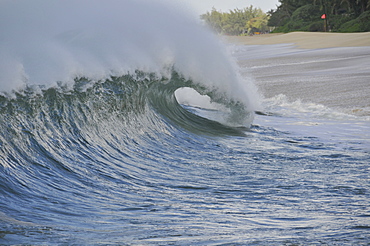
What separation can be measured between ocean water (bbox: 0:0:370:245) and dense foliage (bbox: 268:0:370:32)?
109 feet

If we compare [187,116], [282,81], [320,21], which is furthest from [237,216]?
[320,21]

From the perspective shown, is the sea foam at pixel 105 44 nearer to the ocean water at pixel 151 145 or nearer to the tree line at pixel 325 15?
the ocean water at pixel 151 145

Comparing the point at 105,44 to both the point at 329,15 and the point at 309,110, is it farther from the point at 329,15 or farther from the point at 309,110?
the point at 329,15

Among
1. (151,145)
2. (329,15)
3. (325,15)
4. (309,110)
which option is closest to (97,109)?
(151,145)

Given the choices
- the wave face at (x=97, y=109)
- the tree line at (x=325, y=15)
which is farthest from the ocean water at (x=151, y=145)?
the tree line at (x=325, y=15)

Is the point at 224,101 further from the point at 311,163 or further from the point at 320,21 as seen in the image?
the point at 320,21

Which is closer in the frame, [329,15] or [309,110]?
[309,110]

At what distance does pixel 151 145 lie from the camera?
5656 mm

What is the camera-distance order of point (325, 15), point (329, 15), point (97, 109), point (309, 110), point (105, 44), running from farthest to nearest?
point (329, 15), point (325, 15), point (309, 110), point (105, 44), point (97, 109)

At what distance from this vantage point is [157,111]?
7129 millimetres

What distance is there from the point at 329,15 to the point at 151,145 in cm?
4558

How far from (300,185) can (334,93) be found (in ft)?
24.5

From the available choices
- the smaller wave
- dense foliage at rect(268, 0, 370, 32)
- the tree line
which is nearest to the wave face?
the smaller wave

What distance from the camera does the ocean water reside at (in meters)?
2.91
